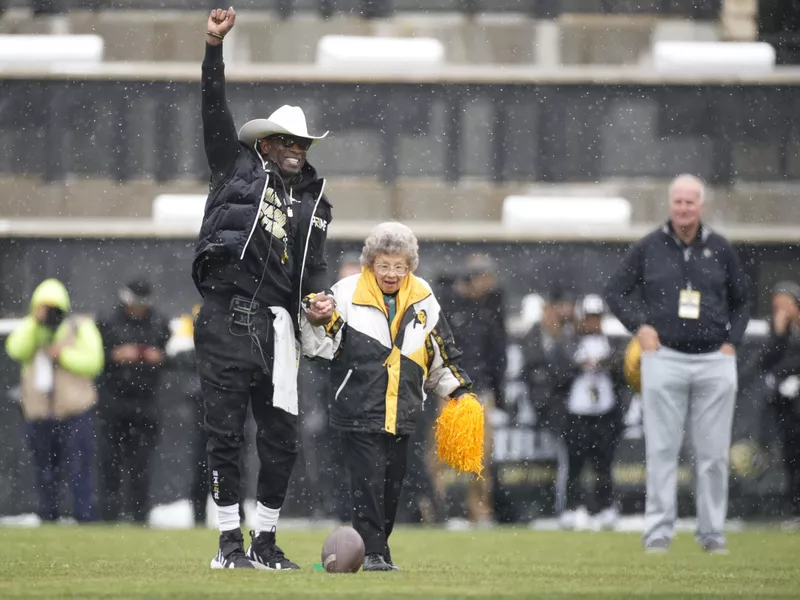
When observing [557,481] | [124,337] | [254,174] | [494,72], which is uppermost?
[494,72]

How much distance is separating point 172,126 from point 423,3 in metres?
5.33

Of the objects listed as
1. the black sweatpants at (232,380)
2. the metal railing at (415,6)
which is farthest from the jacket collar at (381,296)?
the metal railing at (415,6)

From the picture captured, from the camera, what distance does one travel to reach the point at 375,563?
30.4 feet

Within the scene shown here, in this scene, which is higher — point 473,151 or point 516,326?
point 473,151

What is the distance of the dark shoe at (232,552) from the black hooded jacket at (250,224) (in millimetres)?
1116

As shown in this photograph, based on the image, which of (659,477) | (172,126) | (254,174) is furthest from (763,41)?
(254,174)

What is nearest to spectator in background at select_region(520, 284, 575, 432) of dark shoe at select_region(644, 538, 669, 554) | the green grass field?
the green grass field

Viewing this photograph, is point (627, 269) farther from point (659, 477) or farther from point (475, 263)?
point (475, 263)

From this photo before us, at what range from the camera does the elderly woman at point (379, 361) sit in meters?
9.23

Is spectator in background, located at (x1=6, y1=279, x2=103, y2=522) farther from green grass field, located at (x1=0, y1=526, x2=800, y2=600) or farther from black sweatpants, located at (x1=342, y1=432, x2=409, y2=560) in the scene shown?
black sweatpants, located at (x1=342, y1=432, x2=409, y2=560)

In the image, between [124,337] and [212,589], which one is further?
[124,337]

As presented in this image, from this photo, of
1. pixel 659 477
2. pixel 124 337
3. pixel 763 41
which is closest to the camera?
pixel 659 477

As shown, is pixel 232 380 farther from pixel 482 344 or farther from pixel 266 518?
pixel 482 344

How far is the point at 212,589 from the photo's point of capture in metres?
7.63
